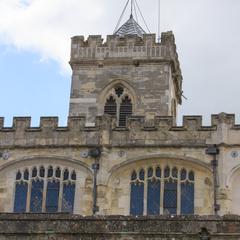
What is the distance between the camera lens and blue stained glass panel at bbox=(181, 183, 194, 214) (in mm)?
28875

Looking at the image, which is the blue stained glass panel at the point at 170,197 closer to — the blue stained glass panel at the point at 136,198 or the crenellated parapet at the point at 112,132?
the blue stained glass panel at the point at 136,198

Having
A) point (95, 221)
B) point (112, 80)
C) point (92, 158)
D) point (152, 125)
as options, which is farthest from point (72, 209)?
point (95, 221)

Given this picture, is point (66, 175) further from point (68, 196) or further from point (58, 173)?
point (68, 196)

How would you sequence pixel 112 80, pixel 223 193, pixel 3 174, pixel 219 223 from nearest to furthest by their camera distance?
pixel 219 223 < pixel 223 193 < pixel 3 174 < pixel 112 80

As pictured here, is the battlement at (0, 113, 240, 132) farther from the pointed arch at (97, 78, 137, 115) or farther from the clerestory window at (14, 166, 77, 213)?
the pointed arch at (97, 78, 137, 115)

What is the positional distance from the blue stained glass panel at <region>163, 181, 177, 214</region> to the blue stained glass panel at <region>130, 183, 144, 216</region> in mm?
990

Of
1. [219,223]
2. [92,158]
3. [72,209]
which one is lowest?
[219,223]

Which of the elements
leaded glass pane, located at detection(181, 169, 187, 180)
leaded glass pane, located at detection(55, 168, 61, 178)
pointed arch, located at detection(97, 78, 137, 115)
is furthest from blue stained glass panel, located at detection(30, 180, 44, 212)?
pointed arch, located at detection(97, 78, 137, 115)

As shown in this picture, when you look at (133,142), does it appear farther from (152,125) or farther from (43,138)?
(43,138)

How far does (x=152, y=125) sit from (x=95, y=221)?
16999mm

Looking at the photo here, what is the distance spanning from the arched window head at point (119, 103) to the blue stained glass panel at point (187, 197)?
772 centimetres

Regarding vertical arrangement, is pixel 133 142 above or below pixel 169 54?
below

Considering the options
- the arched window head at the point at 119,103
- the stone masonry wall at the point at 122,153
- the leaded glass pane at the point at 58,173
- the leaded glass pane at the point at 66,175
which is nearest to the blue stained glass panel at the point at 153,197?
the stone masonry wall at the point at 122,153

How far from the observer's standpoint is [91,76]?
37000 millimetres
